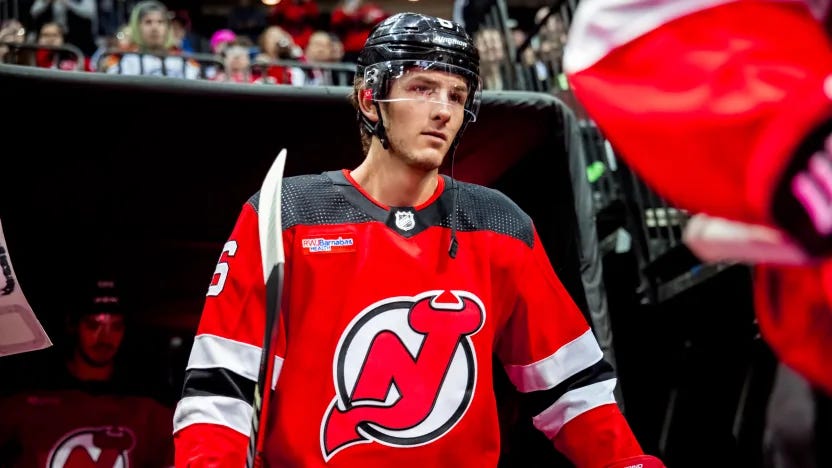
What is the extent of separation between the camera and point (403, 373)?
227 cm

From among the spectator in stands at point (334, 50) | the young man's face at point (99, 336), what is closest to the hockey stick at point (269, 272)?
the young man's face at point (99, 336)

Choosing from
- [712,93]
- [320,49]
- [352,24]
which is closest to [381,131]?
[712,93]

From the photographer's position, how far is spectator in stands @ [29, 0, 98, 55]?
7109mm

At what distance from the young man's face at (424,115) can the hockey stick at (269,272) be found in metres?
0.46

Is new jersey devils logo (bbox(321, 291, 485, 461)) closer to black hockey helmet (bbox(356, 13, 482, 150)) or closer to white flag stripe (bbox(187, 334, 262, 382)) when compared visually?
white flag stripe (bbox(187, 334, 262, 382))

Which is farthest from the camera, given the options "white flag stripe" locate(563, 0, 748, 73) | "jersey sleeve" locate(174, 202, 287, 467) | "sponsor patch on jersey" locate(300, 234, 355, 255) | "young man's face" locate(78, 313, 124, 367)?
"young man's face" locate(78, 313, 124, 367)

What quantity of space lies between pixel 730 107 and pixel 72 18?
22.5ft

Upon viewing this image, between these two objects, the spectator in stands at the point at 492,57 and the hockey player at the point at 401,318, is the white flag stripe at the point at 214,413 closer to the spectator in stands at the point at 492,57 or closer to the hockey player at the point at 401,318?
the hockey player at the point at 401,318

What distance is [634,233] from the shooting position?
454cm

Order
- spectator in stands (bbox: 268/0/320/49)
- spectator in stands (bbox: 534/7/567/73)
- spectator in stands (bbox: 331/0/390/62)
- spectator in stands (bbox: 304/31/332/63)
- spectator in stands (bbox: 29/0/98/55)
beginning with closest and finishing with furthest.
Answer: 1. spectator in stands (bbox: 534/7/567/73)
2. spectator in stands (bbox: 304/31/332/63)
3. spectator in stands (bbox: 29/0/98/55)
4. spectator in stands (bbox: 331/0/390/62)
5. spectator in stands (bbox: 268/0/320/49)

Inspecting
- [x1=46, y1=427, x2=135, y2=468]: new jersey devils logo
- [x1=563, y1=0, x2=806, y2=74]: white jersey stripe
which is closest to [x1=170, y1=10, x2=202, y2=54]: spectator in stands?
[x1=46, y1=427, x2=135, y2=468]: new jersey devils logo

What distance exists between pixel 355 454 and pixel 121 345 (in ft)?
8.17

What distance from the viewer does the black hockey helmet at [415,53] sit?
2.43 meters

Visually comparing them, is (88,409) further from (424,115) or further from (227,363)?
(424,115)
